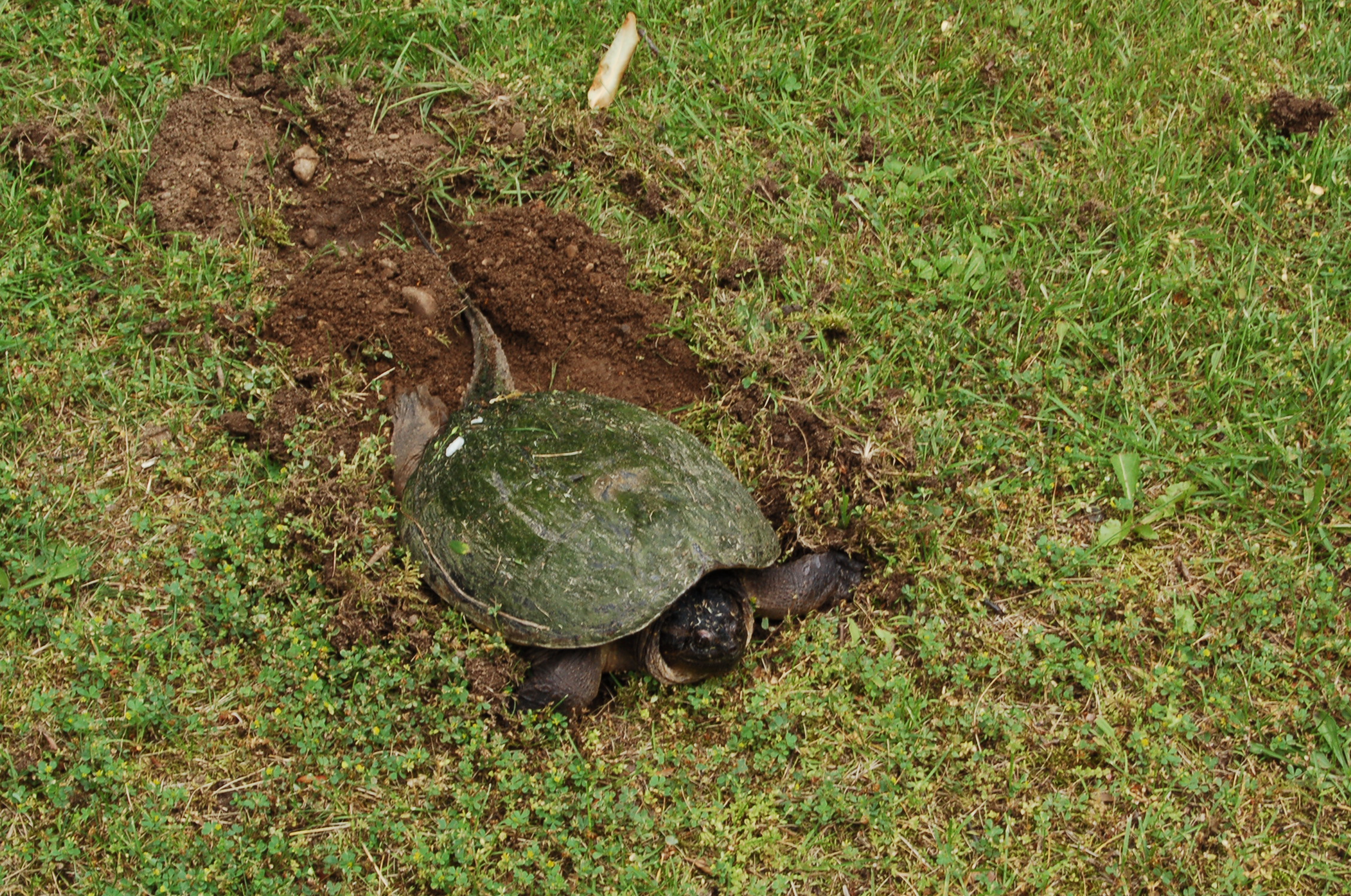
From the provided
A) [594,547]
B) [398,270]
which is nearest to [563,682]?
[594,547]

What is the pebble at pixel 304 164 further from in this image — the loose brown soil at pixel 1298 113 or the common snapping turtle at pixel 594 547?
the loose brown soil at pixel 1298 113

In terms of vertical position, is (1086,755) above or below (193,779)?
above

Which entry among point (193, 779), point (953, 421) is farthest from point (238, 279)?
point (953, 421)

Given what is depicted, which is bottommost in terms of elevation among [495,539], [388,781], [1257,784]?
[388,781]

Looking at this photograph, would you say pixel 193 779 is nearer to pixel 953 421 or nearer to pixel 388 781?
pixel 388 781

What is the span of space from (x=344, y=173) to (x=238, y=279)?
58cm

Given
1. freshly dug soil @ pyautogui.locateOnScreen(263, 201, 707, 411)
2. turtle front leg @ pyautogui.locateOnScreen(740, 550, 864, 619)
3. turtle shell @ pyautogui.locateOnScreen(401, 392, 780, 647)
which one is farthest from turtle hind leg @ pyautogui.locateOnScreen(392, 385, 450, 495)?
turtle front leg @ pyautogui.locateOnScreen(740, 550, 864, 619)

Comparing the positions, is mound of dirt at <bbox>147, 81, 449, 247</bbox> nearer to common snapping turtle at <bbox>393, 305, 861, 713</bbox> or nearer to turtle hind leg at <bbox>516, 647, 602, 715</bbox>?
common snapping turtle at <bbox>393, 305, 861, 713</bbox>

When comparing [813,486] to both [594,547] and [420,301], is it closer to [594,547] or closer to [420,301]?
[594,547]

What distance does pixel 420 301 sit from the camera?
3.58 metres

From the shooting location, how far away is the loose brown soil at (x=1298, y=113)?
397cm

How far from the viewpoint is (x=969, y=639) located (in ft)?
10.3

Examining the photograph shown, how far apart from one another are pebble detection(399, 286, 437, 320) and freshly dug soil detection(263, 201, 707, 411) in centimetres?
1

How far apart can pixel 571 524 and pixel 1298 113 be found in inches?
131
